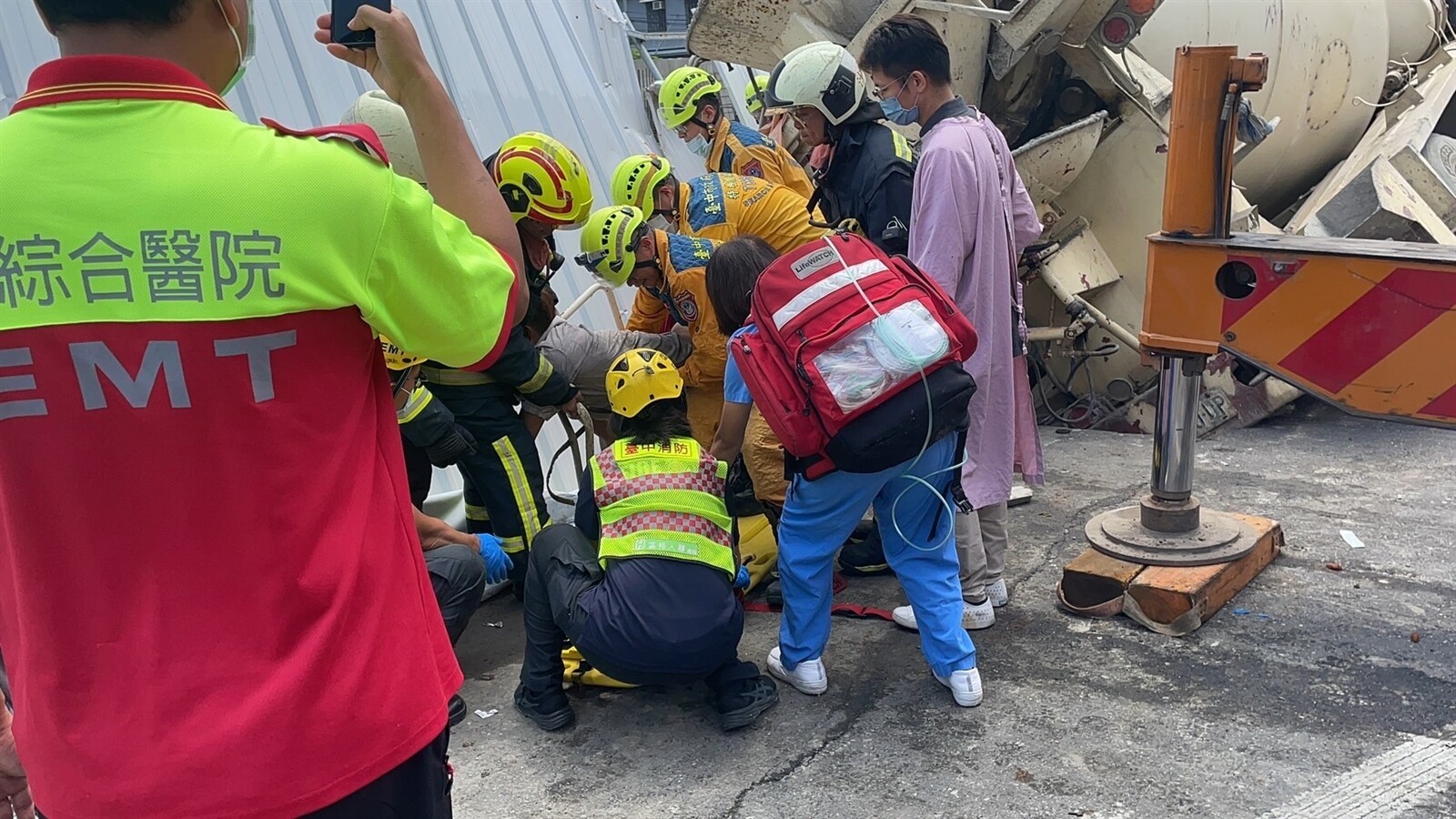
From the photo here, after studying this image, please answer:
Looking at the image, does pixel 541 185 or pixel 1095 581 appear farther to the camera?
pixel 541 185

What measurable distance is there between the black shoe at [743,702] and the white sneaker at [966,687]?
1.79 feet

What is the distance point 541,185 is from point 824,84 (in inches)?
44.1

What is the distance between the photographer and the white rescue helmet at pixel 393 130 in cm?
364

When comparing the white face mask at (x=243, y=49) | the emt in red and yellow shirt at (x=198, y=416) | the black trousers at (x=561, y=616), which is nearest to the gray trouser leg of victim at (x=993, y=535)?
the black trousers at (x=561, y=616)

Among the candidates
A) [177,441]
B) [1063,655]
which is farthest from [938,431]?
[177,441]

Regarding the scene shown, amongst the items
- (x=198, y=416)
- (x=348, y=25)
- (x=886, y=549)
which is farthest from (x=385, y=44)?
(x=886, y=549)

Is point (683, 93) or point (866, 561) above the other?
point (683, 93)

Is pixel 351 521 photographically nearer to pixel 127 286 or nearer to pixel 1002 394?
pixel 127 286

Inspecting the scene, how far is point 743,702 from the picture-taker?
3.40m

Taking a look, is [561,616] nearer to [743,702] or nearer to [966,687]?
[743,702]

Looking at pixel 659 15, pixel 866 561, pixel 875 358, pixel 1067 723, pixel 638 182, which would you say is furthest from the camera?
pixel 659 15

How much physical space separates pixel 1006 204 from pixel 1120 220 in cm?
255

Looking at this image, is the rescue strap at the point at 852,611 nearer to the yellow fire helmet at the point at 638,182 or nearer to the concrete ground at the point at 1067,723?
the concrete ground at the point at 1067,723

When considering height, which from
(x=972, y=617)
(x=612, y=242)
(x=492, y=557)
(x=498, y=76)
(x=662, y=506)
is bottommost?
(x=972, y=617)
